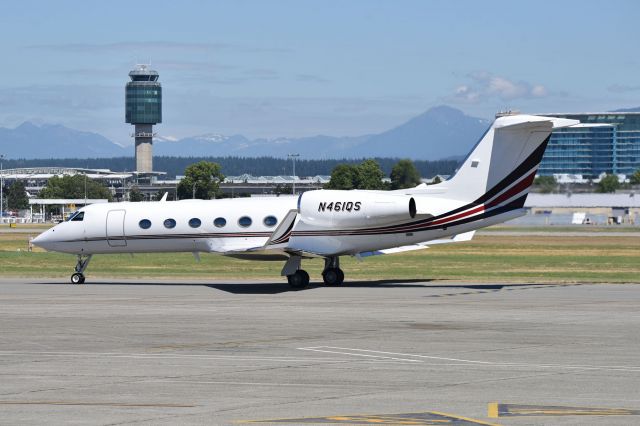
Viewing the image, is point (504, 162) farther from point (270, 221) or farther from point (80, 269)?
point (80, 269)

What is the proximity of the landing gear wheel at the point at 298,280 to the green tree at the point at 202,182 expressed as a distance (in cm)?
10976

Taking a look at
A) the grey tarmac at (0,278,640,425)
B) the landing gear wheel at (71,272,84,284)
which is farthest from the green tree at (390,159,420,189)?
the grey tarmac at (0,278,640,425)

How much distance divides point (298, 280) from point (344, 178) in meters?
97.3

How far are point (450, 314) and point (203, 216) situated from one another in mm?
13847

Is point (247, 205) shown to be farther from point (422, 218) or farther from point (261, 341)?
point (261, 341)

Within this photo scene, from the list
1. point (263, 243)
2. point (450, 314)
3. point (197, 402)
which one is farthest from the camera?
point (263, 243)

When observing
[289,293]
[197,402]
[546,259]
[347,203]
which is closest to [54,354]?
[197,402]

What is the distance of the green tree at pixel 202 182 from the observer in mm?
152625

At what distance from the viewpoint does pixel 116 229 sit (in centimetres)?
3981

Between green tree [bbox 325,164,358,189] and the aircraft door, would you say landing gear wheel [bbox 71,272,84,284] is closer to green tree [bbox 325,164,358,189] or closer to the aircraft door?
the aircraft door

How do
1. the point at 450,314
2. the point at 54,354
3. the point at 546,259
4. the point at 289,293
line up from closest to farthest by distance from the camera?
the point at 54,354 < the point at 450,314 < the point at 289,293 < the point at 546,259

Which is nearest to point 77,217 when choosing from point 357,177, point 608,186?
point 357,177

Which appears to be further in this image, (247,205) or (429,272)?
(429,272)

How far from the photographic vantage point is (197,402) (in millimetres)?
14805
